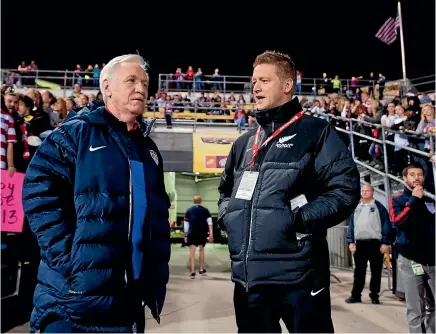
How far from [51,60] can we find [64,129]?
38.0m

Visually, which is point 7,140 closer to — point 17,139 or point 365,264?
point 17,139

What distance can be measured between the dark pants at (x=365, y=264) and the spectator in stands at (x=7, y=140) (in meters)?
5.01

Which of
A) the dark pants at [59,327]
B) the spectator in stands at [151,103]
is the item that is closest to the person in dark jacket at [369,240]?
the dark pants at [59,327]

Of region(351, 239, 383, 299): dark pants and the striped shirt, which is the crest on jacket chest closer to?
the striped shirt

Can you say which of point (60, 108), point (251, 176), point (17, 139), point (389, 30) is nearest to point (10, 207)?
point (17, 139)

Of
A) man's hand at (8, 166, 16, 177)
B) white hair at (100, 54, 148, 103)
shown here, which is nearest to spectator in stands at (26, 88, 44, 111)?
man's hand at (8, 166, 16, 177)

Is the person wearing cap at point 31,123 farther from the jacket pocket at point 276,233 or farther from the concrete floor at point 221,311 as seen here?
the jacket pocket at point 276,233

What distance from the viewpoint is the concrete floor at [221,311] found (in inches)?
182

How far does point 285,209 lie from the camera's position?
2.11 metres

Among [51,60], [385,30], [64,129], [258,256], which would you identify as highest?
[51,60]

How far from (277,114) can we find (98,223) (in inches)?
46.4

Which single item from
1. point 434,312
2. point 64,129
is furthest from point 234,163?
point 434,312

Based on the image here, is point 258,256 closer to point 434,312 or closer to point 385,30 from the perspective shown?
point 434,312

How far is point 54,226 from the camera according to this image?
1675mm
